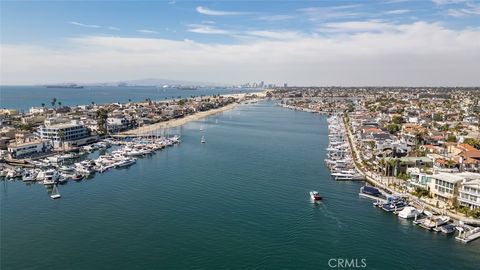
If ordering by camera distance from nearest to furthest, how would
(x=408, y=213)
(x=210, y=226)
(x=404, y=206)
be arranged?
1. (x=210, y=226)
2. (x=408, y=213)
3. (x=404, y=206)

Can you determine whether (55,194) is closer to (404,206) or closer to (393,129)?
(404,206)

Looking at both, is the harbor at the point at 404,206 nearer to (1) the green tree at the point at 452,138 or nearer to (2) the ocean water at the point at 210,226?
(2) the ocean water at the point at 210,226

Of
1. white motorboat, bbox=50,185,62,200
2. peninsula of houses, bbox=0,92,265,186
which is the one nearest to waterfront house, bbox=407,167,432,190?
white motorboat, bbox=50,185,62,200

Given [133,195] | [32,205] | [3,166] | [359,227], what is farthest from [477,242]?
[3,166]

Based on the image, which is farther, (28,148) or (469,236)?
(28,148)

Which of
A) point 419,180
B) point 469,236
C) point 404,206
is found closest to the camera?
point 469,236

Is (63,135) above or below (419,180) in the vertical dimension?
above

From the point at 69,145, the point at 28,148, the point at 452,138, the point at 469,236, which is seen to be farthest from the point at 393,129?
the point at 28,148

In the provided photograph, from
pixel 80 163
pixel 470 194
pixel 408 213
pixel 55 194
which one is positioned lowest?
pixel 55 194

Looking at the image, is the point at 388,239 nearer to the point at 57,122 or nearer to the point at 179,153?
the point at 179,153

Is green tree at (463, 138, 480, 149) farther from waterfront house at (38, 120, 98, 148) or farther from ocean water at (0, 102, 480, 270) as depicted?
waterfront house at (38, 120, 98, 148)
